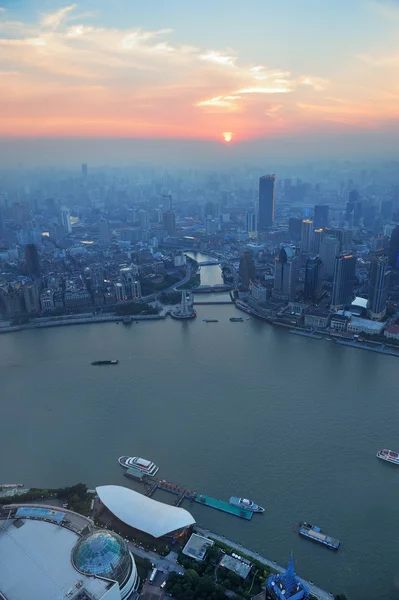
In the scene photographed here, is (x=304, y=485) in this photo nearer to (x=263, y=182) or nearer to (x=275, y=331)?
(x=275, y=331)

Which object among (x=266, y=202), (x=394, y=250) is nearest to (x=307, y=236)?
(x=394, y=250)

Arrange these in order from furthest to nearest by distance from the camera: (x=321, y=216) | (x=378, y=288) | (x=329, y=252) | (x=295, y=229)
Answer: (x=321, y=216)
(x=295, y=229)
(x=329, y=252)
(x=378, y=288)

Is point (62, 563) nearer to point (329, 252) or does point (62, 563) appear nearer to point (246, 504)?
point (246, 504)

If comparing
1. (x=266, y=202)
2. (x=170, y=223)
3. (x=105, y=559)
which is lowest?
(x=105, y=559)

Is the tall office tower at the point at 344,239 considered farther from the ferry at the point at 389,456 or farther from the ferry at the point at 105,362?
the ferry at the point at 389,456

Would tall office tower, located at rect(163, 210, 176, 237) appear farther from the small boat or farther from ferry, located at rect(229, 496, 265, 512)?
ferry, located at rect(229, 496, 265, 512)

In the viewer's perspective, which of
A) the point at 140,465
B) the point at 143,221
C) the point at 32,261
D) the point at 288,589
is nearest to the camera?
the point at 288,589

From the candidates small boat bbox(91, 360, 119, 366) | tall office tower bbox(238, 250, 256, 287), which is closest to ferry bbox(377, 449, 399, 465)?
small boat bbox(91, 360, 119, 366)

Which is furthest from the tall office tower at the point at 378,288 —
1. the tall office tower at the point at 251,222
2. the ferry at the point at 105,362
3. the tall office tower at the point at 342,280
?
the tall office tower at the point at 251,222
